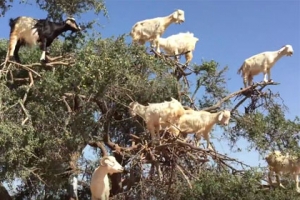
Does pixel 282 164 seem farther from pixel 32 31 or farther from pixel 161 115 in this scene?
pixel 32 31

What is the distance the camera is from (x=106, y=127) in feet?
30.8

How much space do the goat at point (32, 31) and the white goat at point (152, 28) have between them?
1990 millimetres

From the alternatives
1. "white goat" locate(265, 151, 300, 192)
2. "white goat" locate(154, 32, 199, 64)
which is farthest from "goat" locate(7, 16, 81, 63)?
"white goat" locate(265, 151, 300, 192)

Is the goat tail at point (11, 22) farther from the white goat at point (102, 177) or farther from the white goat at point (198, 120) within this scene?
the white goat at point (102, 177)

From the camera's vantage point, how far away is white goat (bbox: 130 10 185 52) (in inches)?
403

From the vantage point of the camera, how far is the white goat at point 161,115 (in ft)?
26.3

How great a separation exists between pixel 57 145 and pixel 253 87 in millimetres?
4062

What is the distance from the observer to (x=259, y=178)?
823cm

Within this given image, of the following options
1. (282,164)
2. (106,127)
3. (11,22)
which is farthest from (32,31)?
(282,164)

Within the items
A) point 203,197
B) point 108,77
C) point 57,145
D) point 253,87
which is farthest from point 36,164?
point 253,87

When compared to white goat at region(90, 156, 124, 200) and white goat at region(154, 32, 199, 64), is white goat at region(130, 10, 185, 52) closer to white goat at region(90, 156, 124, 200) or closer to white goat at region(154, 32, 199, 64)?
white goat at region(154, 32, 199, 64)

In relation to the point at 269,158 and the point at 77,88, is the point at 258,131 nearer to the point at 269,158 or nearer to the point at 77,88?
the point at 269,158

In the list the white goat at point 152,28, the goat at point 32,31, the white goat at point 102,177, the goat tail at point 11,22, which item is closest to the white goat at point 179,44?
the white goat at point 152,28

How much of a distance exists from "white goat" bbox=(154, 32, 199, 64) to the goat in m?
2.43
